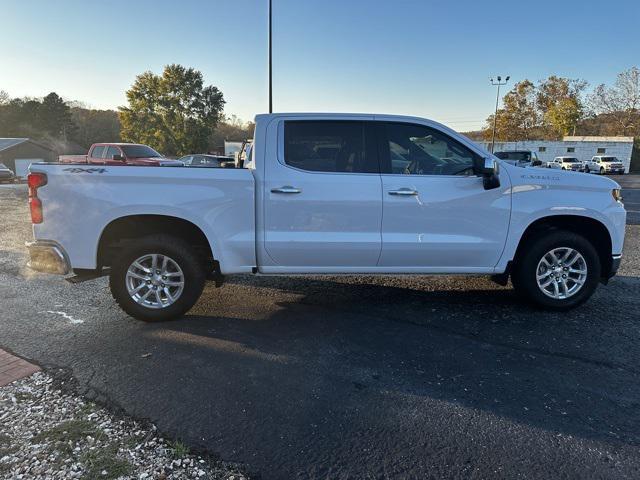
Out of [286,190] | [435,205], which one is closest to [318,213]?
[286,190]

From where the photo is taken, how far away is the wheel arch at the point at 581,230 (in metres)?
4.48

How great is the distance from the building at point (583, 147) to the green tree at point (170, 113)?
1275 inches

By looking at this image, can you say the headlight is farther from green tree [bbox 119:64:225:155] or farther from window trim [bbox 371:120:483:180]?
green tree [bbox 119:64:225:155]

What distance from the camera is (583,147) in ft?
169

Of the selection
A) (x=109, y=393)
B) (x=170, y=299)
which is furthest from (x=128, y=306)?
(x=109, y=393)

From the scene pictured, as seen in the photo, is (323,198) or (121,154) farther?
(121,154)

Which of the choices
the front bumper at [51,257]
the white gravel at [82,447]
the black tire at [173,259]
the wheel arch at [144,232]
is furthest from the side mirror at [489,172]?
the front bumper at [51,257]

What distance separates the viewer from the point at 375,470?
2.30 metres

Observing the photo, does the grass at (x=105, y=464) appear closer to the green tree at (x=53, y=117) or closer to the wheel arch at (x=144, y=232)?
the wheel arch at (x=144, y=232)

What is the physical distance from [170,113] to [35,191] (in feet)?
165

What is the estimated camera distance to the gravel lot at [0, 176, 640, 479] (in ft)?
8.04

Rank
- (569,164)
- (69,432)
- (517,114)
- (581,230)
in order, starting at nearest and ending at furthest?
1. (69,432)
2. (581,230)
3. (569,164)
4. (517,114)

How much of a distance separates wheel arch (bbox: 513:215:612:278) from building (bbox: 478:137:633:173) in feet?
153

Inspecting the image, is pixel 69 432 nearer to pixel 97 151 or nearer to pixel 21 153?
pixel 97 151
